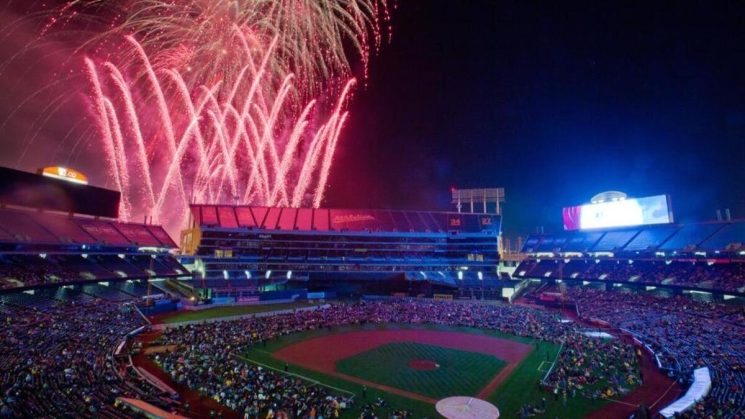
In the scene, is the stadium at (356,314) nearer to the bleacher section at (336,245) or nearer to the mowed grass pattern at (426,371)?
the mowed grass pattern at (426,371)

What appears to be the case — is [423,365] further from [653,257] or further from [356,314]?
[653,257]

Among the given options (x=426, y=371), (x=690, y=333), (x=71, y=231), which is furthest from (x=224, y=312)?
(x=690, y=333)

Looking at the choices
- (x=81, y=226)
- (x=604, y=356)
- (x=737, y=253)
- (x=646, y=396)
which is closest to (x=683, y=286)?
(x=737, y=253)

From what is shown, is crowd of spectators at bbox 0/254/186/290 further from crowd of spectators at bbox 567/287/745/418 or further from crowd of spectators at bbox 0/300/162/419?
crowd of spectators at bbox 567/287/745/418

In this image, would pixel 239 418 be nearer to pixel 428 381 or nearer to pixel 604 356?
pixel 428 381

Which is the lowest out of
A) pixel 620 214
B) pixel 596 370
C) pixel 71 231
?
pixel 596 370

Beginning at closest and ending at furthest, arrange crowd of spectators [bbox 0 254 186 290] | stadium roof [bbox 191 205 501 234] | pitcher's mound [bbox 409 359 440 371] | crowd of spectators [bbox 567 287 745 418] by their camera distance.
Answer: crowd of spectators [bbox 567 287 745 418] < pitcher's mound [bbox 409 359 440 371] < crowd of spectators [bbox 0 254 186 290] < stadium roof [bbox 191 205 501 234]

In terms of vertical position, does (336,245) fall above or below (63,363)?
above

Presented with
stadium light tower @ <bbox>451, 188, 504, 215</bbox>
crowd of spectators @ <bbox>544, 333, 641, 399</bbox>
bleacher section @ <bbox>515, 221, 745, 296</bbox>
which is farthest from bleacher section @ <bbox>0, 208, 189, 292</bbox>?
bleacher section @ <bbox>515, 221, 745, 296</bbox>
